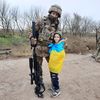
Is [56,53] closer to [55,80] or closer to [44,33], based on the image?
[44,33]

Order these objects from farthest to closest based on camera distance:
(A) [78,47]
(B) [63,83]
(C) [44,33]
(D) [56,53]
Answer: (A) [78,47] → (B) [63,83] → (C) [44,33] → (D) [56,53]

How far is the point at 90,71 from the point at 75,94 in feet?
6.89

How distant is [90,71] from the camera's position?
22.9 ft

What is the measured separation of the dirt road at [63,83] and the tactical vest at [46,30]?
3.42 feet

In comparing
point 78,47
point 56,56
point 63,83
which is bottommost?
point 63,83

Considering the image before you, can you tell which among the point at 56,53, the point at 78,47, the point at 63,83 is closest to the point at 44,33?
the point at 56,53

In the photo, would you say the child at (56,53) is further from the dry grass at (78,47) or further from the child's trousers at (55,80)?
the dry grass at (78,47)

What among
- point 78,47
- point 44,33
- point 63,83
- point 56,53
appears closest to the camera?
point 56,53

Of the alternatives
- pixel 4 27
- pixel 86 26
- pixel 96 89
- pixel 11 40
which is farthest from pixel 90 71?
pixel 86 26

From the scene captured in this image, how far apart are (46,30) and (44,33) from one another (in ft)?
0.22

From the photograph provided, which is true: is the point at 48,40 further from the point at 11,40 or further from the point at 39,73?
the point at 11,40

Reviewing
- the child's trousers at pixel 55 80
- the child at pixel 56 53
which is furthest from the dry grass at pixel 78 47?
the child at pixel 56 53

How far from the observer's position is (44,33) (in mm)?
4676

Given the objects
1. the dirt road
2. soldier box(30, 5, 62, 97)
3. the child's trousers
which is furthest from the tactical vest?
the dirt road
